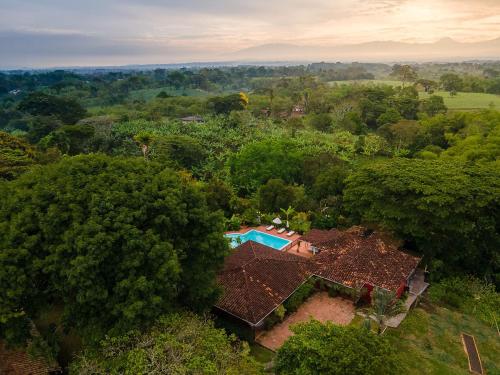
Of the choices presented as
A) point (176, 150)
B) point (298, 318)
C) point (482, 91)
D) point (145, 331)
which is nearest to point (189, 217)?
point (145, 331)

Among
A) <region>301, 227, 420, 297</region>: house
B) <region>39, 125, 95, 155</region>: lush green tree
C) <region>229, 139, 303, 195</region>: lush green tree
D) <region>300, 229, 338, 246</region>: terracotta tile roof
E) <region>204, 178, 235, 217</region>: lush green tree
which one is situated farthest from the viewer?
<region>39, 125, 95, 155</region>: lush green tree

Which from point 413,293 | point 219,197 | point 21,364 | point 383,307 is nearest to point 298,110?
point 219,197

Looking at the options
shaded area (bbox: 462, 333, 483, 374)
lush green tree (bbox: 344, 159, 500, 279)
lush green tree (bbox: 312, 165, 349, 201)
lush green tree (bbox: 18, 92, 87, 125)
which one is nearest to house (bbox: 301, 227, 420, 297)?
lush green tree (bbox: 344, 159, 500, 279)

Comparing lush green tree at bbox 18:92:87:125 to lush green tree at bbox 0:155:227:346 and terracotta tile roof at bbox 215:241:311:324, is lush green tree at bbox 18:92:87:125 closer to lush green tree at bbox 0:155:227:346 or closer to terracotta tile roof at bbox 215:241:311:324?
terracotta tile roof at bbox 215:241:311:324

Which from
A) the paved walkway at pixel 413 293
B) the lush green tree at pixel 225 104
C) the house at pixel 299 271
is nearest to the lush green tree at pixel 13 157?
the house at pixel 299 271

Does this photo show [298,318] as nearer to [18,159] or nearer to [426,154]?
[18,159]

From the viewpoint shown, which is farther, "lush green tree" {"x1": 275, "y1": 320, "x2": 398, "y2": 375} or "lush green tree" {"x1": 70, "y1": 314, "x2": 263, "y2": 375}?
"lush green tree" {"x1": 275, "y1": 320, "x2": 398, "y2": 375}

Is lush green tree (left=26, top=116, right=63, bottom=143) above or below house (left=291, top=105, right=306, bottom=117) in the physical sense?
above
